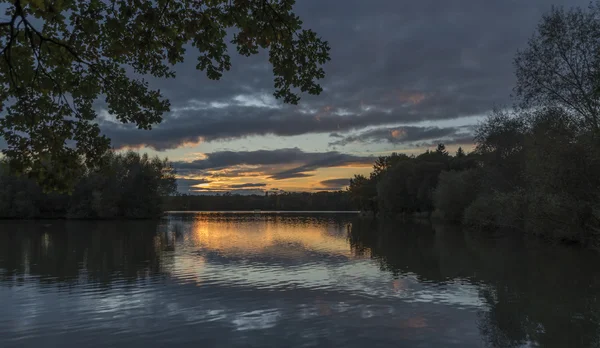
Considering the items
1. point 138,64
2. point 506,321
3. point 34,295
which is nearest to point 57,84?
point 138,64

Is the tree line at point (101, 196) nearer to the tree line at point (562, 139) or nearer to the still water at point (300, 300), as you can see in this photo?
the still water at point (300, 300)

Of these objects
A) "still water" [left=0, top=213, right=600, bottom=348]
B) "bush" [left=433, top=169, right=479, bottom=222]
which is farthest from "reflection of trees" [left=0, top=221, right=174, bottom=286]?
"bush" [left=433, top=169, right=479, bottom=222]

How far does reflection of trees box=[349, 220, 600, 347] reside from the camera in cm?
1262

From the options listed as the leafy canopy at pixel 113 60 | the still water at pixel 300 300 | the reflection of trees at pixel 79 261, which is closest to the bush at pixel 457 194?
the still water at pixel 300 300

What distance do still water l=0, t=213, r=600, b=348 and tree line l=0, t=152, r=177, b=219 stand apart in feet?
209

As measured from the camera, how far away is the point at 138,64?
32.7 feet

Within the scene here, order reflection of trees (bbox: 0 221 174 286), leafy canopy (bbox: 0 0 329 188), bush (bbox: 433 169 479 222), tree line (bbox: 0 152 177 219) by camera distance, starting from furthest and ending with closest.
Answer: tree line (bbox: 0 152 177 219), bush (bbox: 433 169 479 222), reflection of trees (bbox: 0 221 174 286), leafy canopy (bbox: 0 0 329 188)

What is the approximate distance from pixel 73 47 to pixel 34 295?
12.3 m

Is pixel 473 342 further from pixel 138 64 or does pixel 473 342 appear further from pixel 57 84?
pixel 57 84

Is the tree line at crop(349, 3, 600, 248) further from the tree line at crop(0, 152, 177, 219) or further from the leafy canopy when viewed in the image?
the tree line at crop(0, 152, 177, 219)

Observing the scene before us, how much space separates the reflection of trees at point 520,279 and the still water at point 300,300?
0.24 feet

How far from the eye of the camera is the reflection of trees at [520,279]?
12.6 m

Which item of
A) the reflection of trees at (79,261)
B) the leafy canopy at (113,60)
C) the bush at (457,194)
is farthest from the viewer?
the bush at (457,194)

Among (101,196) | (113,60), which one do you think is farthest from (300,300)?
(101,196)
